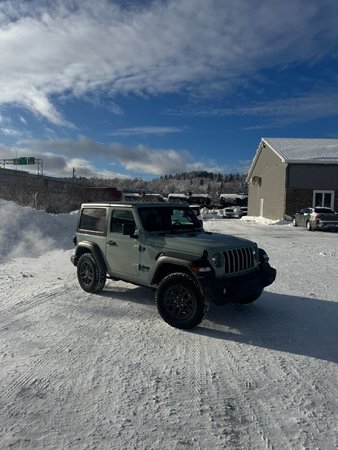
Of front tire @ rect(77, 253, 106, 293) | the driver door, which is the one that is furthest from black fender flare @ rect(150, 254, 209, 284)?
front tire @ rect(77, 253, 106, 293)

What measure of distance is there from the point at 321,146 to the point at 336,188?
21.4 feet

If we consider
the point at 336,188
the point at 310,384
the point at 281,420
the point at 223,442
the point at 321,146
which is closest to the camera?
the point at 223,442

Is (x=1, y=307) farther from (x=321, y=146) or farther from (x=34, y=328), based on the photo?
(x=321, y=146)

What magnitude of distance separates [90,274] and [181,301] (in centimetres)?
252

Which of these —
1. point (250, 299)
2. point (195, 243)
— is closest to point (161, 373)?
point (195, 243)

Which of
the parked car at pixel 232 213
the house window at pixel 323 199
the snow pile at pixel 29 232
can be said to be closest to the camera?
the snow pile at pixel 29 232

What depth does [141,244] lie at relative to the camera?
20.5 feet

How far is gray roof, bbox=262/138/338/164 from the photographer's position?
101 feet

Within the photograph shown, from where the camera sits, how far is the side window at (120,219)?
6.68m

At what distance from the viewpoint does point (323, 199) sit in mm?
30844

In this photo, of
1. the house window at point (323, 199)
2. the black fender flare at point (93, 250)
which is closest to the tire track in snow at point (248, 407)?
the black fender flare at point (93, 250)

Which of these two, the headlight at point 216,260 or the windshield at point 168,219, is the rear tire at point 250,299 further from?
the windshield at point 168,219

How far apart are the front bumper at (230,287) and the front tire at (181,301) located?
0.56 ft

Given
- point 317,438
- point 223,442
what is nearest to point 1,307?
point 223,442
